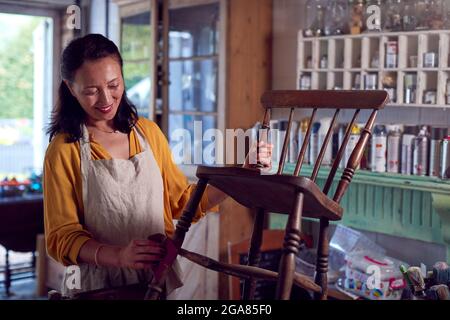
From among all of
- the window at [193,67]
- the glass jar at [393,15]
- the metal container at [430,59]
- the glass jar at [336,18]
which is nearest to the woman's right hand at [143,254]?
the metal container at [430,59]

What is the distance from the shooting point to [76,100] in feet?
5.54

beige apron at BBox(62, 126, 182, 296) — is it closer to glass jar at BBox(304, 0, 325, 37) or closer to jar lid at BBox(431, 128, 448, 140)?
jar lid at BBox(431, 128, 448, 140)

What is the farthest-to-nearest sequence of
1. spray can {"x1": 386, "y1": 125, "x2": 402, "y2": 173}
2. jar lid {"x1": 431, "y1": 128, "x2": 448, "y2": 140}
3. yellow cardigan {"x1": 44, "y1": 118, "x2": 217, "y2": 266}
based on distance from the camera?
spray can {"x1": 386, "y1": 125, "x2": 402, "y2": 173} → jar lid {"x1": 431, "y1": 128, "x2": 448, "y2": 140} → yellow cardigan {"x1": 44, "y1": 118, "x2": 217, "y2": 266}

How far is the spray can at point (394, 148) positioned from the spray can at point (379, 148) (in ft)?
0.07

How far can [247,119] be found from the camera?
11.2 feet

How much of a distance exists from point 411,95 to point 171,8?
1407 mm

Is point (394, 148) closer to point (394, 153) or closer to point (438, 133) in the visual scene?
point (394, 153)

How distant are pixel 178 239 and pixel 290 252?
10.6 inches

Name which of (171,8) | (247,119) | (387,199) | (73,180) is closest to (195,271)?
(247,119)

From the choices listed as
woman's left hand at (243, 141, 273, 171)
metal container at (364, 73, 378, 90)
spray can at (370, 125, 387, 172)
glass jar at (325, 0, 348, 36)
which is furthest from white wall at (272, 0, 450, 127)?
woman's left hand at (243, 141, 273, 171)

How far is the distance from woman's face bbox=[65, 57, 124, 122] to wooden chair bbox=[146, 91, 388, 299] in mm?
340

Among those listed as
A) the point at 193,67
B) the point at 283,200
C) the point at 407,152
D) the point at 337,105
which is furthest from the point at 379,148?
the point at 283,200

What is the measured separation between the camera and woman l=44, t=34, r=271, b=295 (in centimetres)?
Answer: 156
